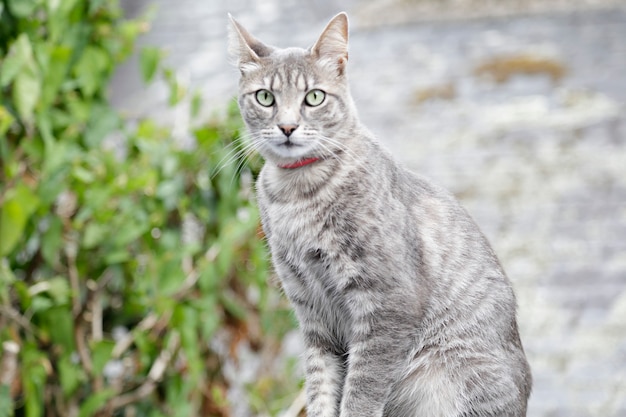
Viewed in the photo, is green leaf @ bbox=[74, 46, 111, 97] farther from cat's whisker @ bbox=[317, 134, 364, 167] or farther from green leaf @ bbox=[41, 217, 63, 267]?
cat's whisker @ bbox=[317, 134, 364, 167]

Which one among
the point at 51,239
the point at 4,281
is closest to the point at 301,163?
the point at 4,281

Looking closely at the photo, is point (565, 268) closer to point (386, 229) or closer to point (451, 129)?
point (451, 129)

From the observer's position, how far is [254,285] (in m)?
4.38

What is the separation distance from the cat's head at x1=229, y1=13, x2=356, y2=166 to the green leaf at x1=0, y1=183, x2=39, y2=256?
102 cm

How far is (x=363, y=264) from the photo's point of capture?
2566 millimetres

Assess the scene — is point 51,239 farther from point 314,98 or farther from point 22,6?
point 314,98

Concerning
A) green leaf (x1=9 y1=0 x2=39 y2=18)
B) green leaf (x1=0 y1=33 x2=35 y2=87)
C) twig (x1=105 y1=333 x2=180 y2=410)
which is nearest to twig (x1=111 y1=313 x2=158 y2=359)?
twig (x1=105 y1=333 x2=180 y2=410)

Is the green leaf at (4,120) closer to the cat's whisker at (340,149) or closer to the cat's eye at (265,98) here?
the cat's eye at (265,98)

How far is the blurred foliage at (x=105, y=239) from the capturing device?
11.8 ft

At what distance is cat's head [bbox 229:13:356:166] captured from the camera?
2.63 m

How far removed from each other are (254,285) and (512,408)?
76.4 inches

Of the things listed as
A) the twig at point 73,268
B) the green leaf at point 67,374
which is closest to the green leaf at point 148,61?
the twig at point 73,268

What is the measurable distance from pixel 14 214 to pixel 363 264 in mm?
1413

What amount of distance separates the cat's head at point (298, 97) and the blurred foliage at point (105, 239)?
2.76 ft
